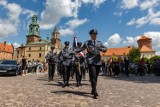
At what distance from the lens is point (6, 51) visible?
125000mm

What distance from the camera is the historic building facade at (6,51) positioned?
121 m

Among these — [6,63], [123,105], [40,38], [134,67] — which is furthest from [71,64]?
[40,38]

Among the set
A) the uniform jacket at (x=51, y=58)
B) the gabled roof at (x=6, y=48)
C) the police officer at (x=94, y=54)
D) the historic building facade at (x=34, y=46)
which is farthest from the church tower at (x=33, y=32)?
the police officer at (x=94, y=54)

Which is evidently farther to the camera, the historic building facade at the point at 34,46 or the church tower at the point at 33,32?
the church tower at the point at 33,32

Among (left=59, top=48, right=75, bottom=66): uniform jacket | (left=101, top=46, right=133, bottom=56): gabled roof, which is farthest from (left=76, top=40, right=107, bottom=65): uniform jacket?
(left=101, top=46, right=133, bottom=56): gabled roof

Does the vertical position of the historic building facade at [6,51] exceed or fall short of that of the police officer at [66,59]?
it exceeds it

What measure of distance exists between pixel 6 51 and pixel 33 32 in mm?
17227

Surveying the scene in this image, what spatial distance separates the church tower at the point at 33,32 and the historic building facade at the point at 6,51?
421 inches

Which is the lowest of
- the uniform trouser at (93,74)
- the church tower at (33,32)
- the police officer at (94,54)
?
the uniform trouser at (93,74)

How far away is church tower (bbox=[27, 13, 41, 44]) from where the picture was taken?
4945 inches

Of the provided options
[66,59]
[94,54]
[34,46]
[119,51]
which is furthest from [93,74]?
[119,51]

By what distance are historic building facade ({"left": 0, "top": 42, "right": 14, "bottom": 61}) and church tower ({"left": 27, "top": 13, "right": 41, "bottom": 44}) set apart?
10694 mm

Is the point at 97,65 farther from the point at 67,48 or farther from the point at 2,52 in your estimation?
the point at 2,52

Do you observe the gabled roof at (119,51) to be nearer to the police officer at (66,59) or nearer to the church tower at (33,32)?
the church tower at (33,32)
